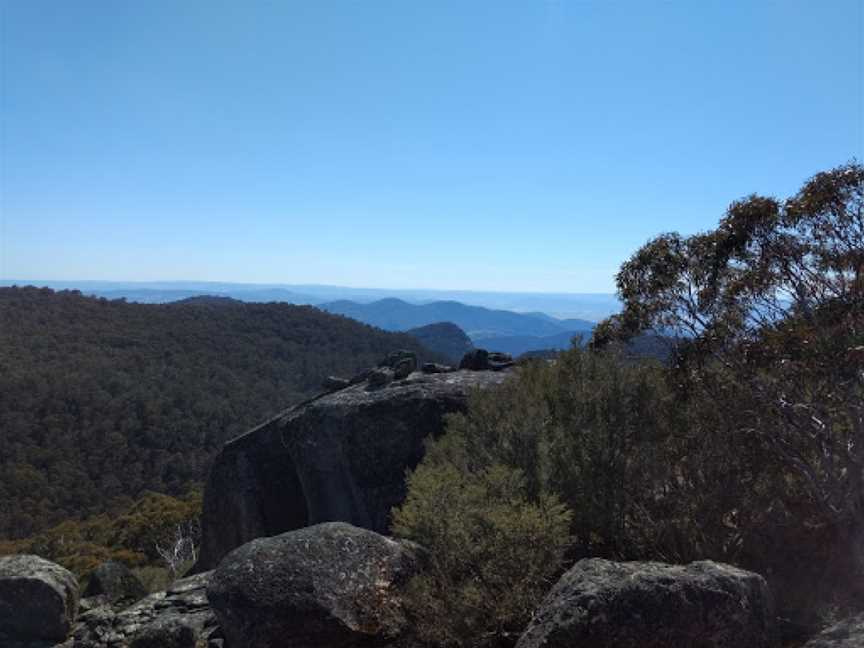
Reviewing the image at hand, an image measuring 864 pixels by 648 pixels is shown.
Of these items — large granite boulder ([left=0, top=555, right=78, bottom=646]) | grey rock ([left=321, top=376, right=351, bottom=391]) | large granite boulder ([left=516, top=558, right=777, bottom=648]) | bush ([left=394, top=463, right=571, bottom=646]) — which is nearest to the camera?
large granite boulder ([left=516, top=558, right=777, bottom=648])

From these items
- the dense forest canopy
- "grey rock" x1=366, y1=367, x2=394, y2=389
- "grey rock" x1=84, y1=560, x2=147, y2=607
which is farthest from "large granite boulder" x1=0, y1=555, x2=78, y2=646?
"grey rock" x1=366, y1=367, x2=394, y2=389

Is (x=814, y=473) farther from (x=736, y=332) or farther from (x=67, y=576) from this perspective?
(x=67, y=576)

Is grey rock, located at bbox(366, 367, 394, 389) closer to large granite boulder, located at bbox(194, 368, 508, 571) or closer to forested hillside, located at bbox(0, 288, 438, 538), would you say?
large granite boulder, located at bbox(194, 368, 508, 571)

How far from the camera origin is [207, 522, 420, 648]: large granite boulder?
6.64m

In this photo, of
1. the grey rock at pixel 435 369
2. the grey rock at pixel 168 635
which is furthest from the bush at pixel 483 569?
the grey rock at pixel 435 369

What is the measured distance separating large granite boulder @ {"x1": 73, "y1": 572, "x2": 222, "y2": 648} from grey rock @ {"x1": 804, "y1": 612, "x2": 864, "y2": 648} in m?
5.99

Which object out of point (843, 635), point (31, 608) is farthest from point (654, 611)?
point (31, 608)

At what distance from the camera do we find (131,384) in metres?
73.9

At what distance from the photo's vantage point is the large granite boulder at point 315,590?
6.64m

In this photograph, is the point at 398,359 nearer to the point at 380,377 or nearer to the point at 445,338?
the point at 380,377

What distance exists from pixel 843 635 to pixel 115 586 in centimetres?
1209

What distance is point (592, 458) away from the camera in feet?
26.1

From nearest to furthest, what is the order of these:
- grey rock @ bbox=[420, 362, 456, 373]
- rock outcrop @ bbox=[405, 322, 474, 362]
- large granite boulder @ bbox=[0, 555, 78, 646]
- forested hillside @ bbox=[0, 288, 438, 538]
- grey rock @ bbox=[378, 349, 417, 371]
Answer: large granite boulder @ bbox=[0, 555, 78, 646] → grey rock @ bbox=[420, 362, 456, 373] → grey rock @ bbox=[378, 349, 417, 371] → forested hillside @ bbox=[0, 288, 438, 538] → rock outcrop @ bbox=[405, 322, 474, 362]

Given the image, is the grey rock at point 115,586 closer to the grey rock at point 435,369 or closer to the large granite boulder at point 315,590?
the large granite boulder at point 315,590
